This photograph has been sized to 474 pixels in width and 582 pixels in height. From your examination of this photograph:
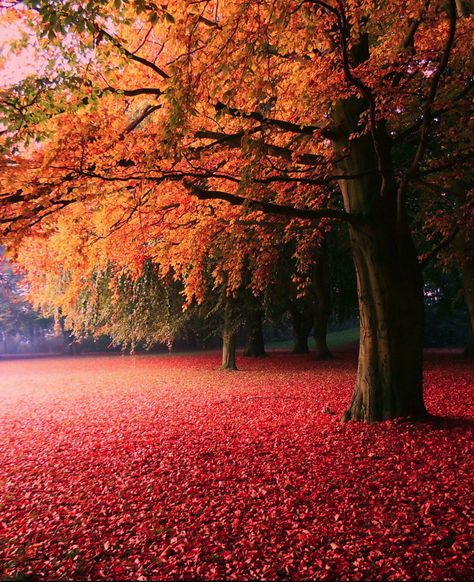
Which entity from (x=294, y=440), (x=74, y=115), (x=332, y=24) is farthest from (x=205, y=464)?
(x=332, y=24)

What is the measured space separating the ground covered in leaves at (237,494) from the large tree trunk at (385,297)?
1.78 feet

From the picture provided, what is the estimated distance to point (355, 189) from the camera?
7973mm

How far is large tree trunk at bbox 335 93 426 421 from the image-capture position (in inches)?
299

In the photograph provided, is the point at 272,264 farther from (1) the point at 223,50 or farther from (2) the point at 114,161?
(1) the point at 223,50

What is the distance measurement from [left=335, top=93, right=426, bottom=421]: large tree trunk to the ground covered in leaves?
0.54m

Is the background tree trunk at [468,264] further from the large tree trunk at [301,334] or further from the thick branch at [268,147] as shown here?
the large tree trunk at [301,334]

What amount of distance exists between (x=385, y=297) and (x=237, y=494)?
4113 mm

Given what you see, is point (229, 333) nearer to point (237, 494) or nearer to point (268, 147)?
point (268, 147)

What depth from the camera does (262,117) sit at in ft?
22.7

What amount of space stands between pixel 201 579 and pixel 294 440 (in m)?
4.02

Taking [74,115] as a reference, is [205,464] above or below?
A: below

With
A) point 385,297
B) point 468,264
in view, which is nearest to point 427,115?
point 385,297

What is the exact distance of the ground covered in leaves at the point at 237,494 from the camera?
3.74 m

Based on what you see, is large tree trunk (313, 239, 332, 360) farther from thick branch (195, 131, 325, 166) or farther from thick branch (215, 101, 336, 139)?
thick branch (215, 101, 336, 139)
